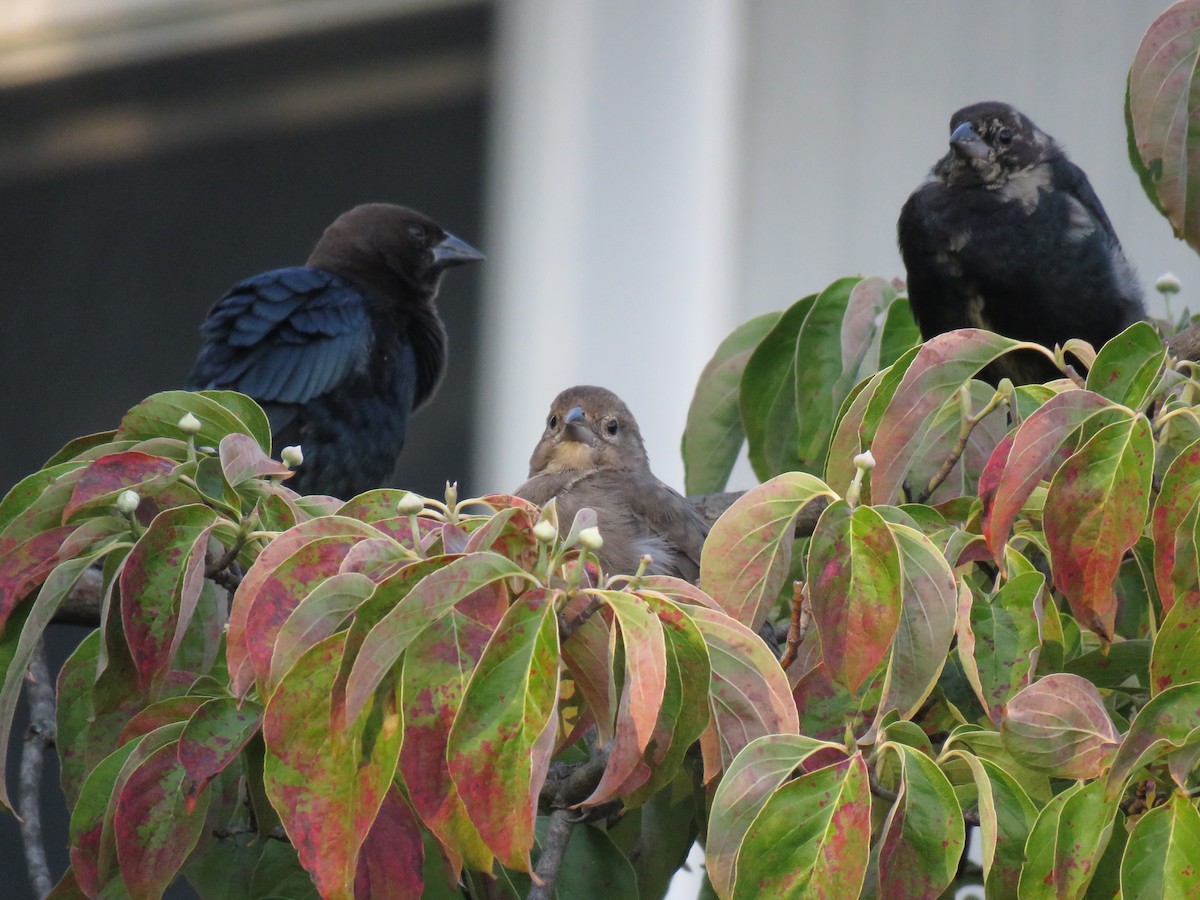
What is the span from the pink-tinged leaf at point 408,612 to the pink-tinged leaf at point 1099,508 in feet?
1.90

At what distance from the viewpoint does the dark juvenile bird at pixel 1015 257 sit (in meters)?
3.70

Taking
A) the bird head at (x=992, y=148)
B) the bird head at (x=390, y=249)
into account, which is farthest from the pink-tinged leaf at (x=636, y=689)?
the bird head at (x=390, y=249)

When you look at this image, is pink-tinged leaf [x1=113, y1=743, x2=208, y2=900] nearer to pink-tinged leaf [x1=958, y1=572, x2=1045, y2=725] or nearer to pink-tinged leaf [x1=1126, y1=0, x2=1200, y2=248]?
pink-tinged leaf [x1=958, y1=572, x2=1045, y2=725]

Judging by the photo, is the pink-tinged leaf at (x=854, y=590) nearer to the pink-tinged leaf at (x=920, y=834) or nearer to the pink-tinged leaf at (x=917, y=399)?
the pink-tinged leaf at (x=920, y=834)

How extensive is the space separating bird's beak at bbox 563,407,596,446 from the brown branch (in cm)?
136

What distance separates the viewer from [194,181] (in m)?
6.45

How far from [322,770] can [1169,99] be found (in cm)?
145

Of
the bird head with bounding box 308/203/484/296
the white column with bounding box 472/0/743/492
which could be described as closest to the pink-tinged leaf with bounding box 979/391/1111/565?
the bird head with bounding box 308/203/484/296

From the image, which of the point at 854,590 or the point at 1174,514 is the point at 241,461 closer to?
the point at 854,590

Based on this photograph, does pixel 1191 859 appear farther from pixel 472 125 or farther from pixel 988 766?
pixel 472 125

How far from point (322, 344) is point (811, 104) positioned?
2.00 meters

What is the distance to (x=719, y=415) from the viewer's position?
3.05 metres

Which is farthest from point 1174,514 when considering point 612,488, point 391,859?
point 612,488

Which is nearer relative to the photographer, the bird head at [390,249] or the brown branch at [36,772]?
the brown branch at [36,772]
